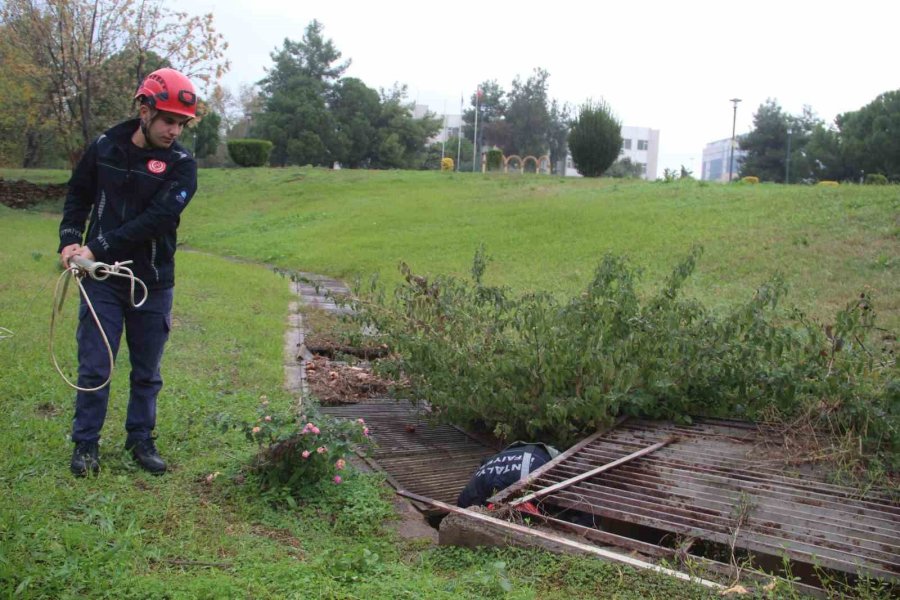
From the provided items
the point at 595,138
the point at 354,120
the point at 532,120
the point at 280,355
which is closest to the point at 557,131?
the point at 532,120

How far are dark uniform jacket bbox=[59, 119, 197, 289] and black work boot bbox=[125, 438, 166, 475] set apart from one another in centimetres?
77

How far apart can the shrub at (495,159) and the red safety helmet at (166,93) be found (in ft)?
86.5

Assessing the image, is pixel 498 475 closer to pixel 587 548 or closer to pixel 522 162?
pixel 587 548

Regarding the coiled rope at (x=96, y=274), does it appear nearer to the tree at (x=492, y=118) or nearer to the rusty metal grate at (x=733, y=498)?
the rusty metal grate at (x=733, y=498)

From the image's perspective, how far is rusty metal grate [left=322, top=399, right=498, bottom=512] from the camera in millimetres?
4477

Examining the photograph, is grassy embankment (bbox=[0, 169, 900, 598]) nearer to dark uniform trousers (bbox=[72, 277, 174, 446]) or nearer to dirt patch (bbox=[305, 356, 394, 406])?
dark uniform trousers (bbox=[72, 277, 174, 446])

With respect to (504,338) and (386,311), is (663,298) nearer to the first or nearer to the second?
(504,338)

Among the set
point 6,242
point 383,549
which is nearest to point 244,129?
point 6,242

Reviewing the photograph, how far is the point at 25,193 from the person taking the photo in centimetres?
2272

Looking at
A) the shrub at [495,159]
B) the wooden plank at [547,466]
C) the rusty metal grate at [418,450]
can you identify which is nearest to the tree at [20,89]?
the shrub at [495,159]

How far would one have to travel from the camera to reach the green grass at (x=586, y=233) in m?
9.78

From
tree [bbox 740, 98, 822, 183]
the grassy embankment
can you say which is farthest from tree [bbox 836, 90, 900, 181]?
the grassy embankment

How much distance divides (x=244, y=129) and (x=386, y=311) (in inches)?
2153

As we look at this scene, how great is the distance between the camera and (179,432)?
432cm
